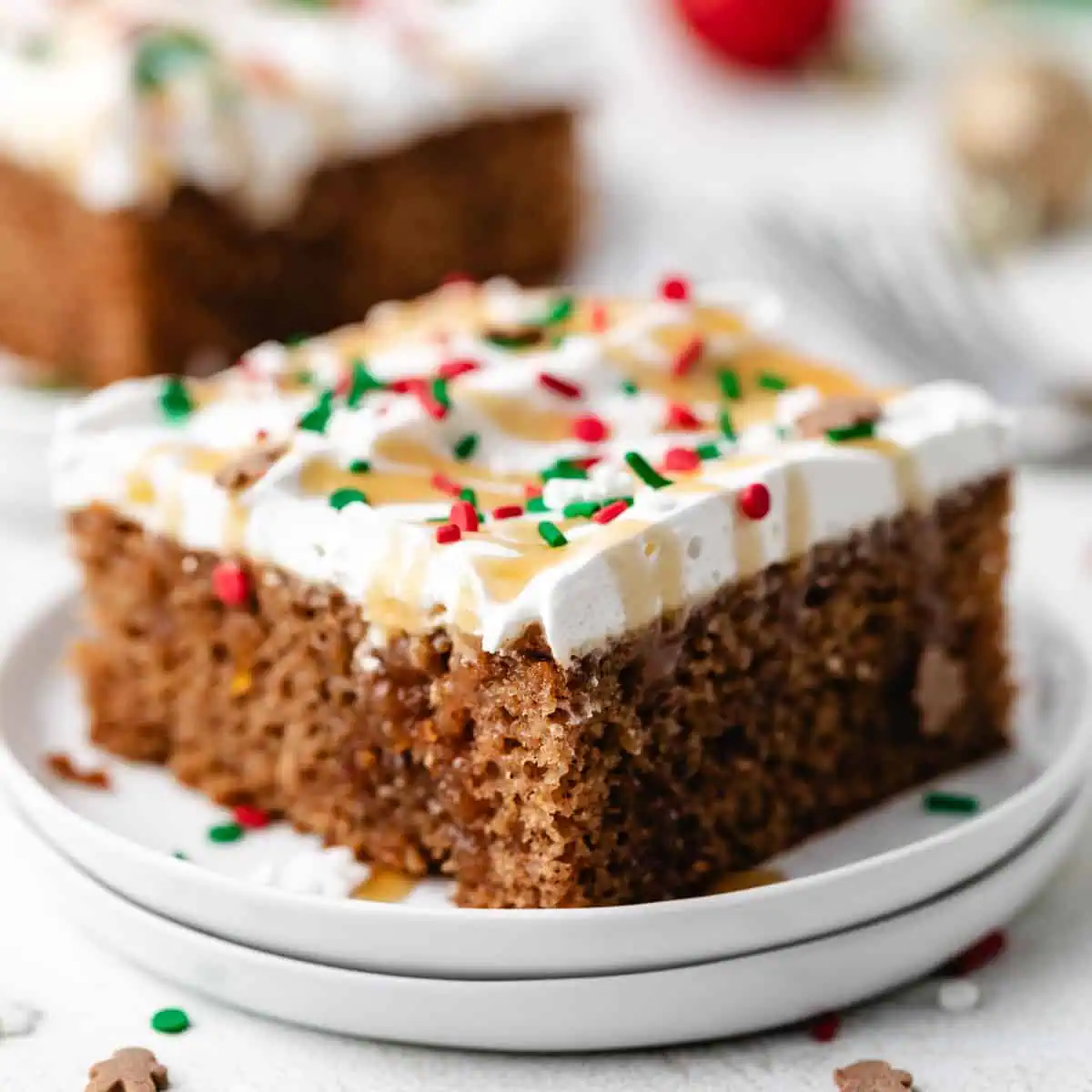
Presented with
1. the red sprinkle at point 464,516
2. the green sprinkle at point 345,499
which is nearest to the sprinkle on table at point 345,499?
the green sprinkle at point 345,499

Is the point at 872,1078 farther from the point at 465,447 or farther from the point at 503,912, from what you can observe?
the point at 465,447

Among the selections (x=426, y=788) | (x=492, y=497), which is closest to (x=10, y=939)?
(x=426, y=788)

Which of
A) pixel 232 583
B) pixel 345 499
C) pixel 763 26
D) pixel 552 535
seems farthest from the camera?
pixel 763 26

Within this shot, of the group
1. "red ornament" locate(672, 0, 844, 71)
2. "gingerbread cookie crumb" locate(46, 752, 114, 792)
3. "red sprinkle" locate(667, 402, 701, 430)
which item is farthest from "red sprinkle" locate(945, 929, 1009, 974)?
"red ornament" locate(672, 0, 844, 71)

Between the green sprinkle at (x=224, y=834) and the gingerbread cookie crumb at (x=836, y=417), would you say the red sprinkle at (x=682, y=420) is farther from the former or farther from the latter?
the green sprinkle at (x=224, y=834)

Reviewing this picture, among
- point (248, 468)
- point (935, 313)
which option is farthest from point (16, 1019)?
point (935, 313)

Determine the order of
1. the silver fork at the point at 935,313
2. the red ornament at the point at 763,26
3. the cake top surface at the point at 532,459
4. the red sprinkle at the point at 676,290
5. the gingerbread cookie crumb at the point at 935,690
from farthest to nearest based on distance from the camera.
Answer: the red ornament at the point at 763,26 < the silver fork at the point at 935,313 < the red sprinkle at the point at 676,290 < the gingerbread cookie crumb at the point at 935,690 < the cake top surface at the point at 532,459
